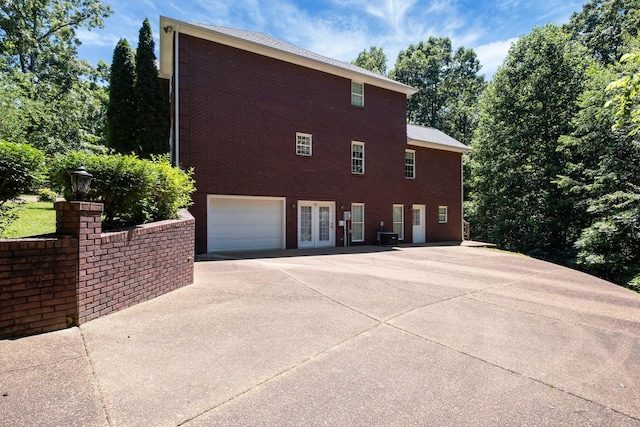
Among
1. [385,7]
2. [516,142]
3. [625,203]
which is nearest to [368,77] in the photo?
[385,7]

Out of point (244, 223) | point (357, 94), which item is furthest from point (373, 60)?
point (244, 223)

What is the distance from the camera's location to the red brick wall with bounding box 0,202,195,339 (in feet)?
11.4

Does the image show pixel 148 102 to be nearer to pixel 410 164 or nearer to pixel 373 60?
pixel 410 164

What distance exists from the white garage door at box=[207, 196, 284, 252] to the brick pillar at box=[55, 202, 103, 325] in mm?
7730

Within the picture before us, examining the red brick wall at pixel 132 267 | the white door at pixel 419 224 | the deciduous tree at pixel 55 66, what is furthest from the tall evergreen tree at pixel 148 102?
the white door at pixel 419 224

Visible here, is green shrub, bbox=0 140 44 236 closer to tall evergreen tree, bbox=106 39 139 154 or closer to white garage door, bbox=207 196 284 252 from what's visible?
white garage door, bbox=207 196 284 252

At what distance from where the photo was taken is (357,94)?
15.9 metres

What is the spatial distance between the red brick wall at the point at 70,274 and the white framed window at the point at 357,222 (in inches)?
450

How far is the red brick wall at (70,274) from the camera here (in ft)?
11.4

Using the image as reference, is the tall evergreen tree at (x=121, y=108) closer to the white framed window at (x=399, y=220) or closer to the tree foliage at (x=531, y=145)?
the white framed window at (x=399, y=220)

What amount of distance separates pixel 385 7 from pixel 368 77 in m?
3.01

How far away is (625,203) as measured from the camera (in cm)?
1239

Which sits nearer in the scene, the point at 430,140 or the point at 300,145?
the point at 300,145

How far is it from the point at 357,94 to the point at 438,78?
26603 mm
